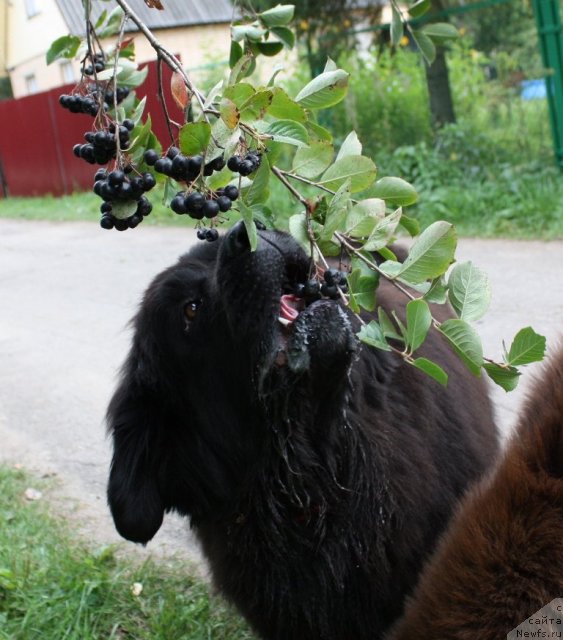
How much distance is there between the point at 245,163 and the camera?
1.72 metres

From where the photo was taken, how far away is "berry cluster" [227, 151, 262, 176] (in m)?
1.71

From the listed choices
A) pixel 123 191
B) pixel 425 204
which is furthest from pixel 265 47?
pixel 425 204

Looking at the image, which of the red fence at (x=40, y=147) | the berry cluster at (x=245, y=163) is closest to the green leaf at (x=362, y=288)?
the berry cluster at (x=245, y=163)

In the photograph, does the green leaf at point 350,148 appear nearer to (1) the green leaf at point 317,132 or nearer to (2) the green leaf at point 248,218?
(1) the green leaf at point 317,132

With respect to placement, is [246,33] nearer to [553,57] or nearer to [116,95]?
[116,95]

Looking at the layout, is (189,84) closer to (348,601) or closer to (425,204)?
(348,601)

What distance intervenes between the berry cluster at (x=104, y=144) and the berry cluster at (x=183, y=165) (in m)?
0.12

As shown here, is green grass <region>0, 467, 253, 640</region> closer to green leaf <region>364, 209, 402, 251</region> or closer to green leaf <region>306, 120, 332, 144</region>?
green leaf <region>364, 209, 402, 251</region>

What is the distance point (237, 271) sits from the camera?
2.29 metres

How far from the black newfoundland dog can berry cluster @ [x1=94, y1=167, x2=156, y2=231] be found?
0.58 meters

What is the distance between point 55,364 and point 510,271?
13.2 ft

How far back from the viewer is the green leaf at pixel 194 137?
1.65 metres

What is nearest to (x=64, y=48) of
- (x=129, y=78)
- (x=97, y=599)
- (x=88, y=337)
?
(x=129, y=78)

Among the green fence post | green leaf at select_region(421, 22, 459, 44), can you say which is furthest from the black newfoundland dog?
the green fence post
